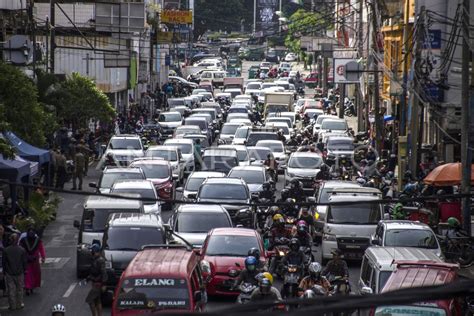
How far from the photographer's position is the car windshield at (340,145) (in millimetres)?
48116

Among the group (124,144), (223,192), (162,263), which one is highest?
(162,263)

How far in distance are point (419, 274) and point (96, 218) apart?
1075 cm

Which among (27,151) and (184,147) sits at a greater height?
(27,151)

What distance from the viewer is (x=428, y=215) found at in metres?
28.2

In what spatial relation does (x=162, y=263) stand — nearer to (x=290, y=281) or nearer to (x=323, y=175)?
(x=290, y=281)

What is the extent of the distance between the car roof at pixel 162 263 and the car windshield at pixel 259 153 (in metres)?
26.7

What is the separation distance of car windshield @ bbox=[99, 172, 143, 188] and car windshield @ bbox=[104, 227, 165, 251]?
10.8 metres

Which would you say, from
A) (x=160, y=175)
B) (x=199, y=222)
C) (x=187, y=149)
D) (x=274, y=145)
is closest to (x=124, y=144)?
(x=187, y=149)

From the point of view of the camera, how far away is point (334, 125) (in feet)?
189

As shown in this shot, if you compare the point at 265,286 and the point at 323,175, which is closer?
the point at 265,286

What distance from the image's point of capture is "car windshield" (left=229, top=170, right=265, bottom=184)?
3606cm

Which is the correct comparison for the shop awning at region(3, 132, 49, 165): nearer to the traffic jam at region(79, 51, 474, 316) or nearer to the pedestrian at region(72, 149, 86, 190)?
the traffic jam at region(79, 51, 474, 316)

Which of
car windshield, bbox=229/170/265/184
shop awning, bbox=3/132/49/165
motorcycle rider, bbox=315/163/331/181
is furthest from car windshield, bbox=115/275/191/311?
motorcycle rider, bbox=315/163/331/181

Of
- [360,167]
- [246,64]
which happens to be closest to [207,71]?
[246,64]
